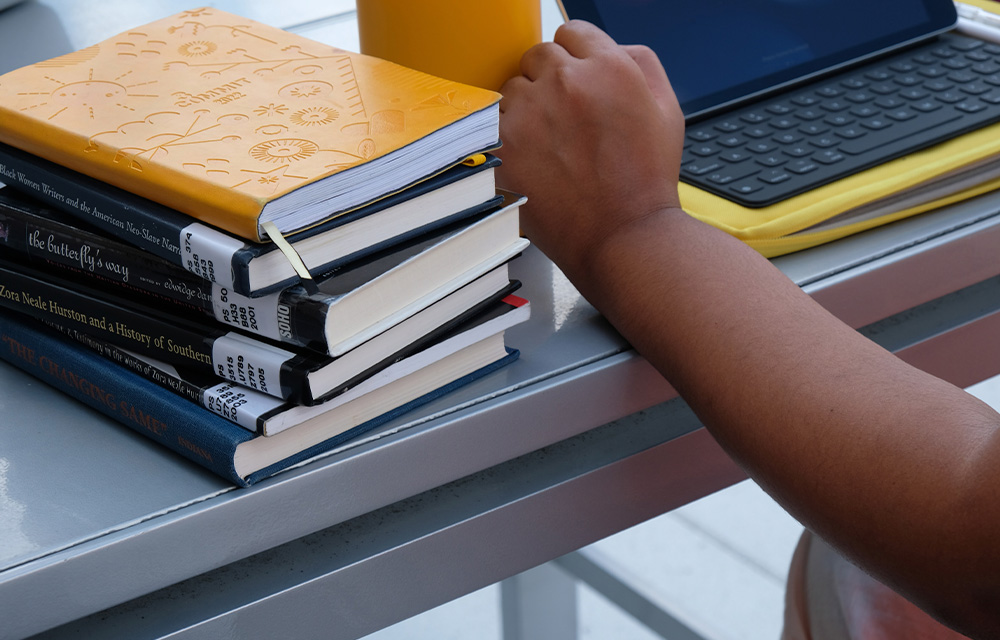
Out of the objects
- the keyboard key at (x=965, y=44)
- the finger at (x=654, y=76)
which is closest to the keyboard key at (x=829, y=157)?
the finger at (x=654, y=76)

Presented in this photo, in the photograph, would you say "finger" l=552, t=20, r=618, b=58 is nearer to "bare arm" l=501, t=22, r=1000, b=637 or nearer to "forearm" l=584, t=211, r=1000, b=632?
"bare arm" l=501, t=22, r=1000, b=637

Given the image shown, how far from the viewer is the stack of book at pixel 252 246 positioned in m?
0.42

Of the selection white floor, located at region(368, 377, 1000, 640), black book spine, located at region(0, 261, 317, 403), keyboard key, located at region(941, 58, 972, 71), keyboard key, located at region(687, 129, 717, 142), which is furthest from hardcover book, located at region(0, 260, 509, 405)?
white floor, located at region(368, 377, 1000, 640)

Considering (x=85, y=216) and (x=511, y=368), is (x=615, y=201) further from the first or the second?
(x=85, y=216)

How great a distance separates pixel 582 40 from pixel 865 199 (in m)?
0.20

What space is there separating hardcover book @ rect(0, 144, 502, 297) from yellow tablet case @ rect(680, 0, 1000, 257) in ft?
0.61

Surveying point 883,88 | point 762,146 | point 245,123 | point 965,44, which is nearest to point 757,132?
point 762,146

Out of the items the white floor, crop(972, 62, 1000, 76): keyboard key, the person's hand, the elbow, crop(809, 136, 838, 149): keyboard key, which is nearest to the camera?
the elbow

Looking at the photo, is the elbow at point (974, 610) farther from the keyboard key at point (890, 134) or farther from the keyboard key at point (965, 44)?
the keyboard key at point (965, 44)

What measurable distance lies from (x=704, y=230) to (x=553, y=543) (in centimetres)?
19

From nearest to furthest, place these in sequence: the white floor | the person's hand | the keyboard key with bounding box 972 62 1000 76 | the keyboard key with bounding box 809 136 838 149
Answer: the person's hand, the keyboard key with bounding box 809 136 838 149, the keyboard key with bounding box 972 62 1000 76, the white floor

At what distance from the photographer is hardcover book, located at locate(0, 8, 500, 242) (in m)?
0.42

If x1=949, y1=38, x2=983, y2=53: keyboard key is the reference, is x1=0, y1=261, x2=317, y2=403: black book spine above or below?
below

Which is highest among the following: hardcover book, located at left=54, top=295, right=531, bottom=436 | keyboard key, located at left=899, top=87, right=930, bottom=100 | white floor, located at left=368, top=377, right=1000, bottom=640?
keyboard key, located at left=899, top=87, right=930, bottom=100
